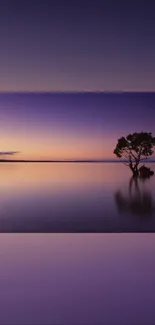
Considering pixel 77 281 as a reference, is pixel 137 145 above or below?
above

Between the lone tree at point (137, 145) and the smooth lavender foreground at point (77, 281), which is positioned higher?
the lone tree at point (137, 145)

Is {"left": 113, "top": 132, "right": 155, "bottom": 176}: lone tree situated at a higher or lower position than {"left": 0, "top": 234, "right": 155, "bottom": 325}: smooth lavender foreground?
higher

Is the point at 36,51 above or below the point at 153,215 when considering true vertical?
above

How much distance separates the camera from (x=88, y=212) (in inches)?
232

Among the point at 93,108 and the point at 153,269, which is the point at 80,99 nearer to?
the point at 93,108

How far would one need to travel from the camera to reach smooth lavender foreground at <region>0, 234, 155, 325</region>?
6.86 feet

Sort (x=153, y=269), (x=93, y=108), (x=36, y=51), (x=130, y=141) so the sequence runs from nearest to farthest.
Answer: (x=153, y=269) → (x=36, y=51) → (x=93, y=108) → (x=130, y=141)

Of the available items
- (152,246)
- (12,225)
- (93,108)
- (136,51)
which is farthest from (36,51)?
(93,108)

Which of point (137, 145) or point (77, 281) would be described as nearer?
point (77, 281)

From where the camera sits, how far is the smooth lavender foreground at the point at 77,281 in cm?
209

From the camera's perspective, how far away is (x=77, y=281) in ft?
8.59

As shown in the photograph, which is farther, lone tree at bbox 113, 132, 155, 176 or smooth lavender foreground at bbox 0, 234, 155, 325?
lone tree at bbox 113, 132, 155, 176

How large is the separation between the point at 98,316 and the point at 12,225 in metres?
2.80

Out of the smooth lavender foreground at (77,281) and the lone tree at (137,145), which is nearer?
the smooth lavender foreground at (77,281)
